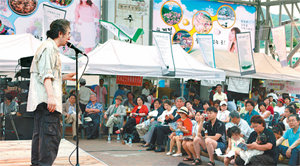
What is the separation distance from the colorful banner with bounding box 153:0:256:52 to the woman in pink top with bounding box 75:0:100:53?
2.79m

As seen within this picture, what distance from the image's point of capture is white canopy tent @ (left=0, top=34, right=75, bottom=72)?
8922 mm

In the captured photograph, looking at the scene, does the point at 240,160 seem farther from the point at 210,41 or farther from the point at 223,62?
the point at 223,62

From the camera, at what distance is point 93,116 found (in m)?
10.5

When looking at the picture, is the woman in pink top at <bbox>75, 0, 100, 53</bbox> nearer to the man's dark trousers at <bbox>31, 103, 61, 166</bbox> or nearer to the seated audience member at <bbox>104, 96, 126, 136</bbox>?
the seated audience member at <bbox>104, 96, 126, 136</bbox>

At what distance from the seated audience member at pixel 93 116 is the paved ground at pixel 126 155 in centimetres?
47

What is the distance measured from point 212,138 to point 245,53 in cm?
579

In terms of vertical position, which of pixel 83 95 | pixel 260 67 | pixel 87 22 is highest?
pixel 87 22

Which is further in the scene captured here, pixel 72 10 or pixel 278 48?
pixel 72 10

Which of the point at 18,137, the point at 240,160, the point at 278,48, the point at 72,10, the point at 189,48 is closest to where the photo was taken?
the point at 240,160

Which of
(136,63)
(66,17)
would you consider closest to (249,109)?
(136,63)

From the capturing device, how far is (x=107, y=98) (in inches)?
570

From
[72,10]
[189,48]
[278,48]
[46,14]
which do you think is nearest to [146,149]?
[46,14]

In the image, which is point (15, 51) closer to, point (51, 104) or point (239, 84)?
point (51, 104)

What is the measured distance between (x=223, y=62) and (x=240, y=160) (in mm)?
9011
